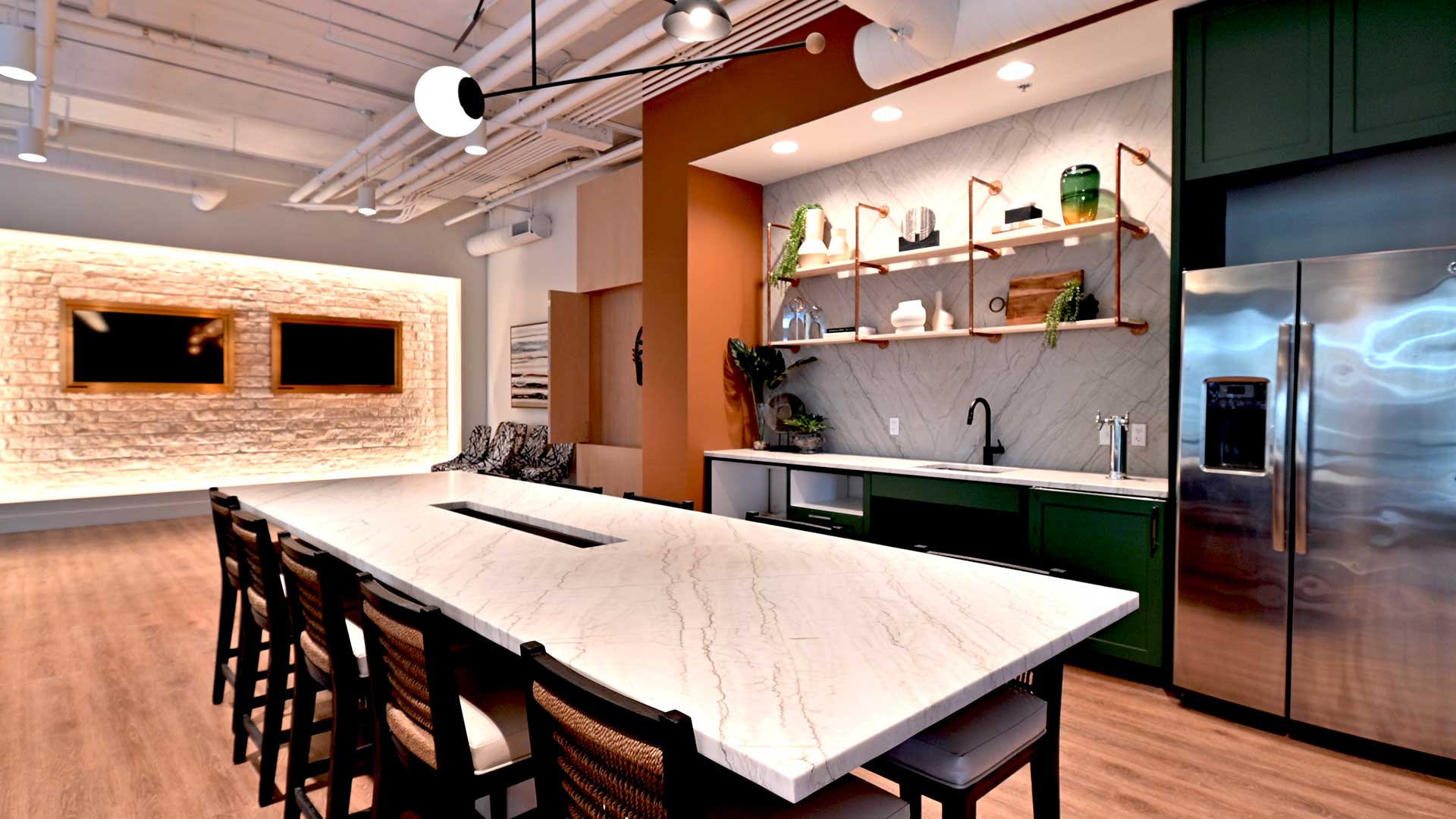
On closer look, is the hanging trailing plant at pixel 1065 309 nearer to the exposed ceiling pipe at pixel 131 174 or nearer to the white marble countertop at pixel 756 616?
the white marble countertop at pixel 756 616

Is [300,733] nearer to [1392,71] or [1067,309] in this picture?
[1067,309]

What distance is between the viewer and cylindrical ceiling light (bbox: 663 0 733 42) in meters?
2.23

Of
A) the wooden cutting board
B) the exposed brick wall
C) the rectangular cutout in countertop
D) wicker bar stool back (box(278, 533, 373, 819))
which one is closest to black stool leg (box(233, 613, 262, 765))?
wicker bar stool back (box(278, 533, 373, 819))

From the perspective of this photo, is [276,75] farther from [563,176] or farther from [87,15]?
[563,176]

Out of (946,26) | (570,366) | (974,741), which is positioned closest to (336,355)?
(570,366)

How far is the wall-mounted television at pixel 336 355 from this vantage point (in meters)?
7.89

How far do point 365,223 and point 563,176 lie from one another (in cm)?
294

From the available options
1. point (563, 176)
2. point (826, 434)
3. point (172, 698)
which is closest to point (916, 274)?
point (826, 434)

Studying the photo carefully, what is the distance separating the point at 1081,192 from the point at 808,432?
215cm

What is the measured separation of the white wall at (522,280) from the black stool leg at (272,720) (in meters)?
5.61

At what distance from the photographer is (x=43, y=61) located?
13.8ft

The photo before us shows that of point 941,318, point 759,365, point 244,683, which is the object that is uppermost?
point 941,318

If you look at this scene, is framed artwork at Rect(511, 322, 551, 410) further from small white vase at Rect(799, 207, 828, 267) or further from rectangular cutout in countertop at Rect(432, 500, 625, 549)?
rectangular cutout in countertop at Rect(432, 500, 625, 549)

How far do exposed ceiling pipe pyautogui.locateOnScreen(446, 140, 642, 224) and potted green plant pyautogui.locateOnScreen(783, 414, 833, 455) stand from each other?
8.66 feet
